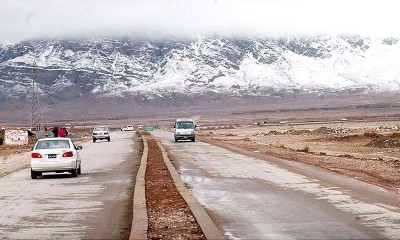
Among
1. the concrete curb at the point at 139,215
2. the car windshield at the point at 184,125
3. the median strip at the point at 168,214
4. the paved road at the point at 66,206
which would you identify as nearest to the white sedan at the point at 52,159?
the paved road at the point at 66,206

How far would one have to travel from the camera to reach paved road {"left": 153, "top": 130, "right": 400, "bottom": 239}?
541 inches

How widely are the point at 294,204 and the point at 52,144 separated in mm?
13919

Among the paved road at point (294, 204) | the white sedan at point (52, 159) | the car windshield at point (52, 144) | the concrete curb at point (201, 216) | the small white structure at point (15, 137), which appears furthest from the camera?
the small white structure at point (15, 137)

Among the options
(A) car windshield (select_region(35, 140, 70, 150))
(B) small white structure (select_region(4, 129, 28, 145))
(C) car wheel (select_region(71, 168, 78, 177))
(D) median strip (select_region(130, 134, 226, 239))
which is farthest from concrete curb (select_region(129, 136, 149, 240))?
(B) small white structure (select_region(4, 129, 28, 145))

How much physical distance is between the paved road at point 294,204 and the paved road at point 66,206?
7.04ft

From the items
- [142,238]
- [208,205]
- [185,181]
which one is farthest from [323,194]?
[142,238]

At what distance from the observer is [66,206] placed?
18.5m

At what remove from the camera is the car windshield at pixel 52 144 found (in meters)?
29.3

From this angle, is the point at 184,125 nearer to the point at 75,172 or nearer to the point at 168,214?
the point at 75,172

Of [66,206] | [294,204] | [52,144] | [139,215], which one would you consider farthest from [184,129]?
[139,215]

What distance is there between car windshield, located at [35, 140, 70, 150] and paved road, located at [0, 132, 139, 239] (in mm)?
1182

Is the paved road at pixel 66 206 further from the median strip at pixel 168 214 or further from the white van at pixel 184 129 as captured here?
the white van at pixel 184 129

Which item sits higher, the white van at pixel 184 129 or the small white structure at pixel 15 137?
the white van at pixel 184 129

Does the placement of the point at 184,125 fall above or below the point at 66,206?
below
